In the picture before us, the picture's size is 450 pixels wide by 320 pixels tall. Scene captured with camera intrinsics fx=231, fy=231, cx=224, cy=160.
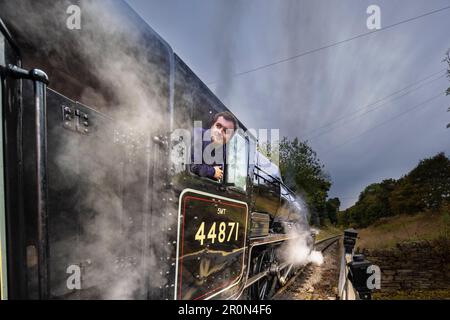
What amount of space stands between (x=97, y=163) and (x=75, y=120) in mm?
274

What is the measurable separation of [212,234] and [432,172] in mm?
35702

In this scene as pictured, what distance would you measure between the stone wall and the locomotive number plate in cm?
756

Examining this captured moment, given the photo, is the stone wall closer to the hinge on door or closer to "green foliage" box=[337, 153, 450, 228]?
the hinge on door

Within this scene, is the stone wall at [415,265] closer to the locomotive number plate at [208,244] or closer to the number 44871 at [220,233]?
the locomotive number plate at [208,244]

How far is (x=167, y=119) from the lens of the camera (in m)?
1.86

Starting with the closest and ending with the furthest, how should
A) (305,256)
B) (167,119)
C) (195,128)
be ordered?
(167,119), (195,128), (305,256)

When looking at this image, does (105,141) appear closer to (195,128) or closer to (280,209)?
(195,128)

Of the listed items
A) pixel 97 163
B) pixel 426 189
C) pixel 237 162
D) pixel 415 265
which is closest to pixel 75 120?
pixel 97 163

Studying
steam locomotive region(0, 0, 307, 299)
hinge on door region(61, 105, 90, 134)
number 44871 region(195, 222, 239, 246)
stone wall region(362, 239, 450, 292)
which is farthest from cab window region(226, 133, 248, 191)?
stone wall region(362, 239, 450, 292)

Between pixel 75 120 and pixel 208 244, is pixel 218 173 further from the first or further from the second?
pixel 75 120

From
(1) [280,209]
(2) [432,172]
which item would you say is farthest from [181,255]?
(2) [432,172]

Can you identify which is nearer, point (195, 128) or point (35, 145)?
point (35, 145)

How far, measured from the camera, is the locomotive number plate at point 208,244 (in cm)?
195

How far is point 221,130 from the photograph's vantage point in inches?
104
